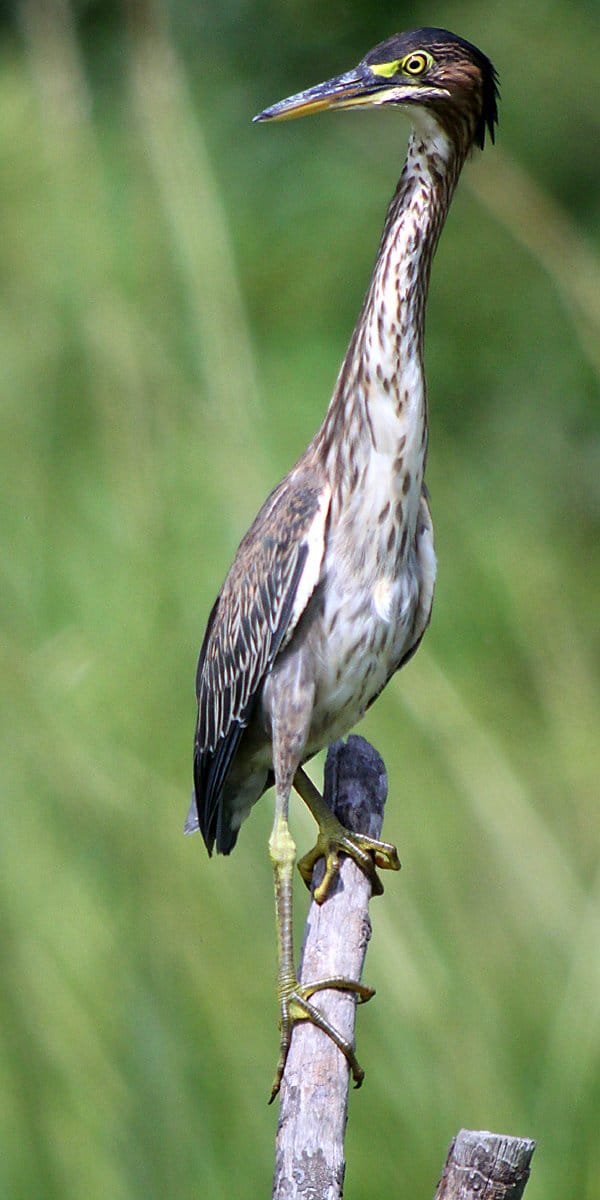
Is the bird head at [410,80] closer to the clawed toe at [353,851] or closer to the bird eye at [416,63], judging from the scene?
the bird eye at [416,63]

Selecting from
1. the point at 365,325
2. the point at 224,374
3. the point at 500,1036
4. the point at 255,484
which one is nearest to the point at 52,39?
the point at 224,374

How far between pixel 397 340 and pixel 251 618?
313 millimetres

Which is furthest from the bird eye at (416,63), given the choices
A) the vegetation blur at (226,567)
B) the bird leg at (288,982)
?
the vegetation blur at (226,567)

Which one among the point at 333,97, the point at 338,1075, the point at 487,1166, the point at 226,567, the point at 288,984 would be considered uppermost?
the point at 226,567

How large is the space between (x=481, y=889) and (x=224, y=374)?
0.86 meters

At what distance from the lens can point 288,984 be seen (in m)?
1.35

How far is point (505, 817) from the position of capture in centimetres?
215

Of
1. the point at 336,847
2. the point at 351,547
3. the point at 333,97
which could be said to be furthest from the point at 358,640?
the point at 333,97

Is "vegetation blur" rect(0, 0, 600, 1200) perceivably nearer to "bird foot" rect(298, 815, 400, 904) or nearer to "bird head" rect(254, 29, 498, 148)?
"bird foot" rect(298, 815, 400, 904)

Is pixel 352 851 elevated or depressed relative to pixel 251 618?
depressed

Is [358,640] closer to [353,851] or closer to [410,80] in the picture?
[353,851]

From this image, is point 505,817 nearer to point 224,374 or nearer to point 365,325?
point 224,374

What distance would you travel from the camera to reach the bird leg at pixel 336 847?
1489 millimetres

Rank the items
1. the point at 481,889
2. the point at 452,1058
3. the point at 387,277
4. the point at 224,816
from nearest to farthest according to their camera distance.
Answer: the point at 387,277, the point at 224,816, the point at 452,1058, the point at 481,889
